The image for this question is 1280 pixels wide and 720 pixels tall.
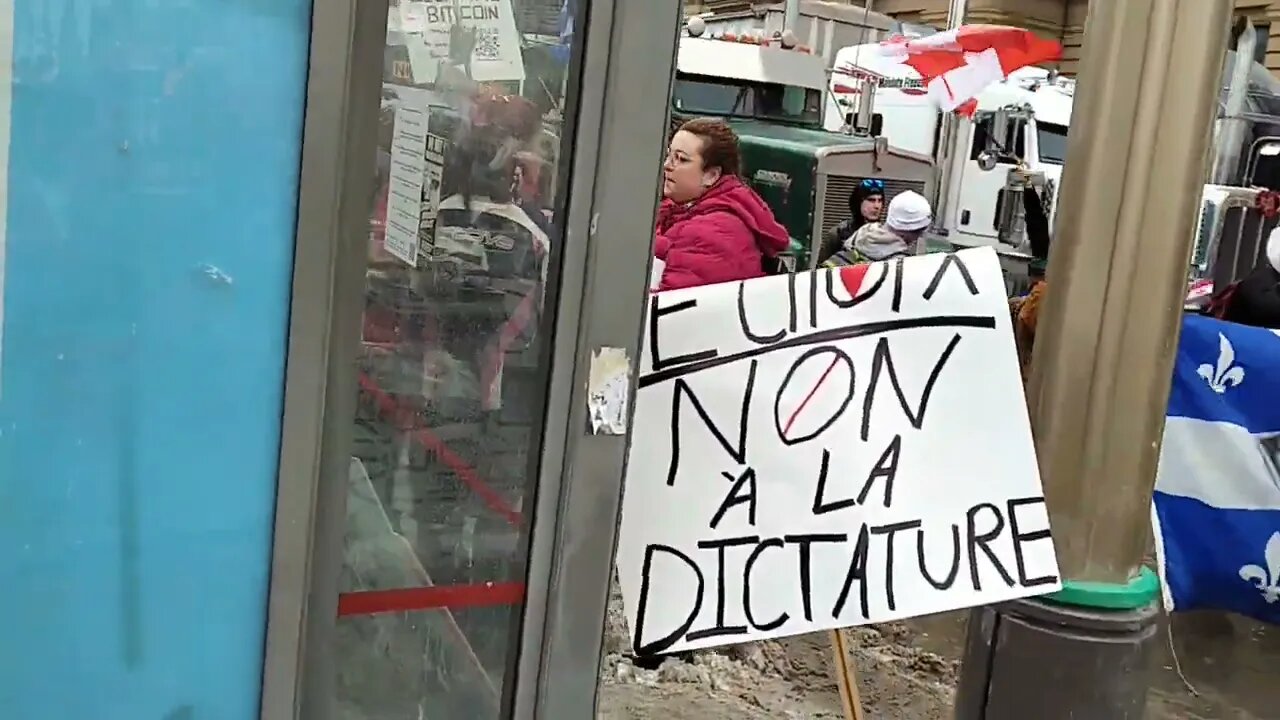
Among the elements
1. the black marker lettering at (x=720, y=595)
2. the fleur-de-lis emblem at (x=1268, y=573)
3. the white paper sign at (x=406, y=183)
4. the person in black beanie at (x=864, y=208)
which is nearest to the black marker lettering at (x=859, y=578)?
the black marker lettering at (x=720, y=595)

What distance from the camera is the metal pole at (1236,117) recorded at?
10.1 metres

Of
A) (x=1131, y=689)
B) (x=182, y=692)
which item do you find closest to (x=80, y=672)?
(x=182, y=692)

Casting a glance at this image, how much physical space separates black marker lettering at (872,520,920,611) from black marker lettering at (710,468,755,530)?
0.68 ft

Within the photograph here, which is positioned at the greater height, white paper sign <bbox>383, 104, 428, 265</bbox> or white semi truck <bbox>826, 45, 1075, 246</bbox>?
white semi truck <bbox>826, 45, 1075, 246</bbox>

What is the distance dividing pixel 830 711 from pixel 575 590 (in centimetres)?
248

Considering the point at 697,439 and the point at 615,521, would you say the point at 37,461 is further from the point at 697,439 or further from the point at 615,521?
the point at 697,439

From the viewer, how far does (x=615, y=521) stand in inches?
70.1

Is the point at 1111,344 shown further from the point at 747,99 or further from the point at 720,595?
the point at 747,99

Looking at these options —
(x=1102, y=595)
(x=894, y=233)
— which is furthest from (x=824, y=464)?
(x=894, y=233)

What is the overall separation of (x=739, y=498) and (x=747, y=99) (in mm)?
9000

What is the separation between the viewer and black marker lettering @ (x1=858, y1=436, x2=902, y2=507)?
6.68ft

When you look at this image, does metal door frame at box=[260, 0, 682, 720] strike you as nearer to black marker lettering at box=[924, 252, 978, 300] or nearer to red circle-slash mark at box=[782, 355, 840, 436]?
red circle-slash mark at box=[782, 355, 840, 436]

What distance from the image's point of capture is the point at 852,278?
2119mm

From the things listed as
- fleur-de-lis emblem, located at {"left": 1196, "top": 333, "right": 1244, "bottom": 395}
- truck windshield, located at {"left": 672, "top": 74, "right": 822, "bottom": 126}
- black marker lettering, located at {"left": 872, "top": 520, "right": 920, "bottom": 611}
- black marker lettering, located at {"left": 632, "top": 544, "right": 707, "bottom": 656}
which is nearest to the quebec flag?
fleur-de-lis emblem, located at {"left": 1196, "top": 333, "right": 1244, "bottom": 395}
